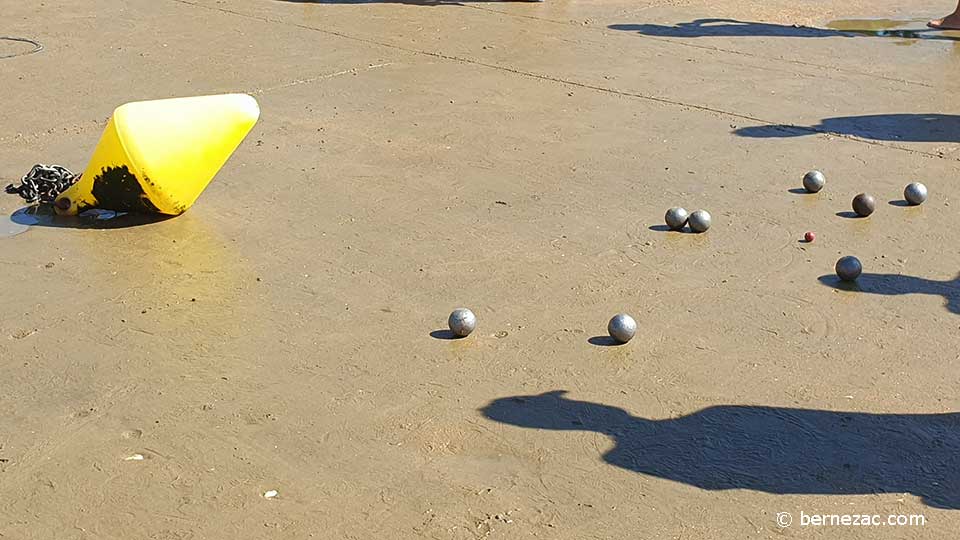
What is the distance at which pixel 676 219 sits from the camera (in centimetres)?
747

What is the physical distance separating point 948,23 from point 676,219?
7.55 meters

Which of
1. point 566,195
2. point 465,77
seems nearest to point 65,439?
point 566,195

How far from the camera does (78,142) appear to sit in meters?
8.98

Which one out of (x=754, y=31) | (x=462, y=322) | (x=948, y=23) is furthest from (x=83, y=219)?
(x=948, y=23)

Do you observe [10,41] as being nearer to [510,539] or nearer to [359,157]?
[359,157]

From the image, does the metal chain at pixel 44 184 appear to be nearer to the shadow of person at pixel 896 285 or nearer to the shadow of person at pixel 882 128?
the shadow of person at pixel 896 285

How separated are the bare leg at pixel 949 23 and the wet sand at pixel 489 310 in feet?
7.40

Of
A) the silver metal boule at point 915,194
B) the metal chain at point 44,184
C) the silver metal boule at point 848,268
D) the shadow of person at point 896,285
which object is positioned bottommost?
the metal chain at point 44,184

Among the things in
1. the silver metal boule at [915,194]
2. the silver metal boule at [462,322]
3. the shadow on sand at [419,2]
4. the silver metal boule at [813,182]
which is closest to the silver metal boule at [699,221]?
the silver metal boule at [813,182]

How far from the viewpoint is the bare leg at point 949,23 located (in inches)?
528

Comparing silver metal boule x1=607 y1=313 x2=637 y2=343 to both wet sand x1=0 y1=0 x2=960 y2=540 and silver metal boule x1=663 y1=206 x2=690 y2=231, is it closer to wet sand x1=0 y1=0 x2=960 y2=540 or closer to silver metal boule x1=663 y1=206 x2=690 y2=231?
wet sand x1=0 y1=0 x2=960 y2=540

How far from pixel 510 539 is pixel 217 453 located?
132 centimetres

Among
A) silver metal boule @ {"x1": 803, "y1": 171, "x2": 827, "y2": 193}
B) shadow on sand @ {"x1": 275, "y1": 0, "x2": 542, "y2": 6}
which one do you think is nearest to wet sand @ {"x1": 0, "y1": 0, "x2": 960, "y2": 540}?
silver metal boule @ {"x1": 803, "y1": 171, "x2": 827, "y2": 193}

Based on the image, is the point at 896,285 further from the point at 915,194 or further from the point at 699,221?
the point at 915,194
